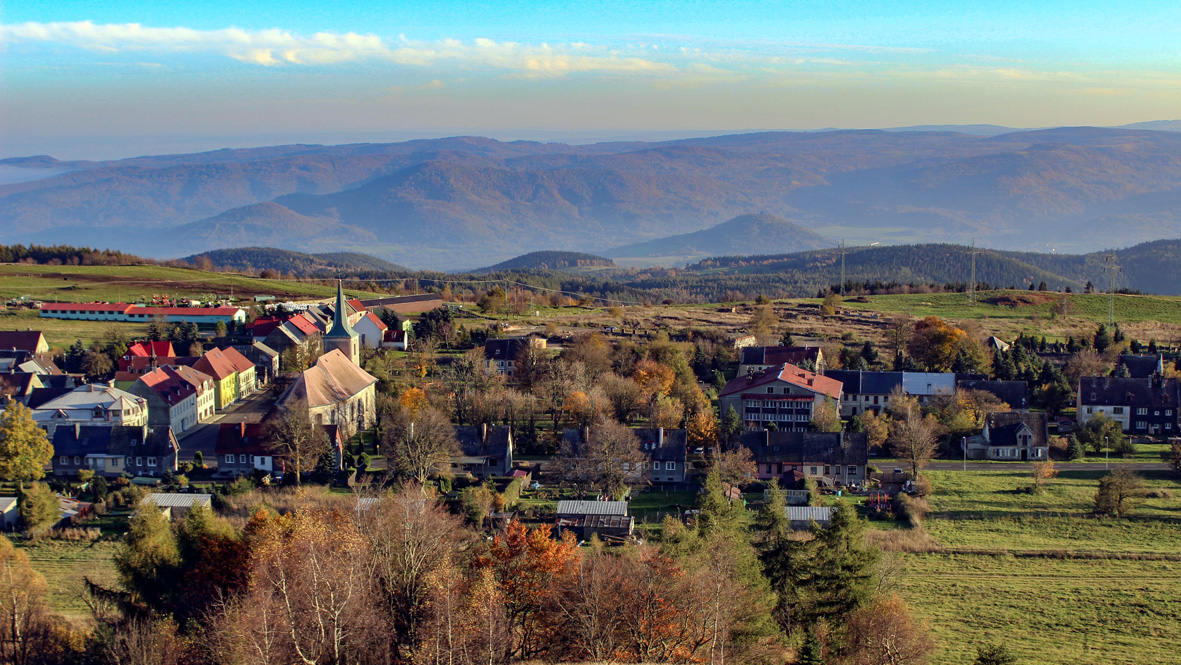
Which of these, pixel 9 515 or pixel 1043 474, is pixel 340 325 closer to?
pixel 9 515

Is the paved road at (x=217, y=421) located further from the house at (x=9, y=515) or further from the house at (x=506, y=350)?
the house at (x=506, y=350)

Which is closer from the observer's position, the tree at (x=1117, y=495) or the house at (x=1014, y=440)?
the tree at (x=1117, y=495)

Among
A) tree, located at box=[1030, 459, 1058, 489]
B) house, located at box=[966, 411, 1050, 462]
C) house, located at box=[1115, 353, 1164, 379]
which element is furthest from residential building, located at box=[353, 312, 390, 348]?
house, located at box=[1115, 353, 1164, 379]

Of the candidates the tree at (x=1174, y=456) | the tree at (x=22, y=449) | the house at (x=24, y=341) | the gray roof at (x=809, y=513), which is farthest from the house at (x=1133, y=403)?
the house at (x=24, y=341)

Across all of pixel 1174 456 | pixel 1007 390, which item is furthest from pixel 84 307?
pixel 1174 456

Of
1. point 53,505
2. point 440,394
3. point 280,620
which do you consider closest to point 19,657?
point 280,620

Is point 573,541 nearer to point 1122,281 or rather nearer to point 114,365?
point 114,365

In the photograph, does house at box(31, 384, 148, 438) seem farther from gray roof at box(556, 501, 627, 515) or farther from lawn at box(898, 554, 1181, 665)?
lawn at box(898, 554, 1181, 665)
